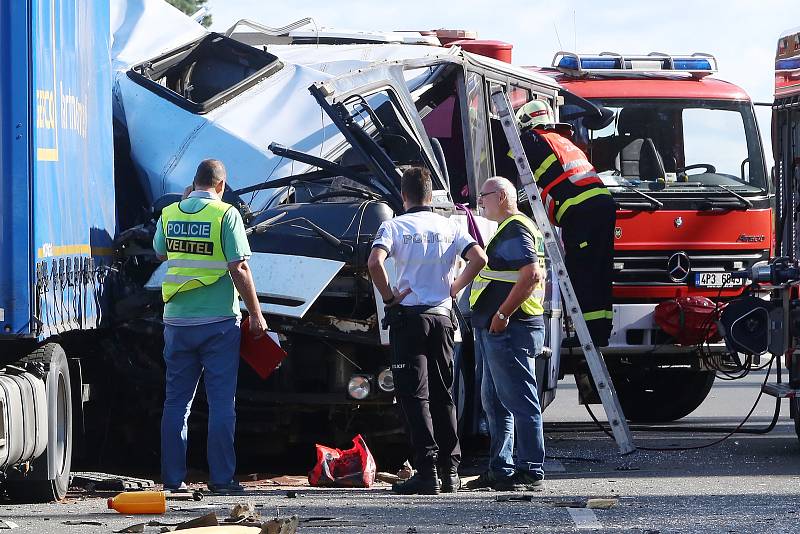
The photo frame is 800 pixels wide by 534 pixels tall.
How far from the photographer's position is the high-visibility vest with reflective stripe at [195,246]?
8.70 metres

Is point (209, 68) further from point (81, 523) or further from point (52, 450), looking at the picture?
point (81, 523)

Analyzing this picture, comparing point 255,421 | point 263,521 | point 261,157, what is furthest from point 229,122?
point 263,521

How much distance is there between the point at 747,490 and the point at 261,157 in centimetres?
347

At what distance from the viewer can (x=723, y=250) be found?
12.9 meters

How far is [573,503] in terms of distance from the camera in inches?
325

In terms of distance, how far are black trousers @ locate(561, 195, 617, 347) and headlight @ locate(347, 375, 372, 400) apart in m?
2.40

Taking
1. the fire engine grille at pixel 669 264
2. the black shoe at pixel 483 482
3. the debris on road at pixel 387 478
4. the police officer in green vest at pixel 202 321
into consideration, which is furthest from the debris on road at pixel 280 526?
the fire engine grille at pixel 669 264

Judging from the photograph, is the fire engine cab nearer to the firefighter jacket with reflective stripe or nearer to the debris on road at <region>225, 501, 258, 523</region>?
the firefighter jacket with reflective stripe

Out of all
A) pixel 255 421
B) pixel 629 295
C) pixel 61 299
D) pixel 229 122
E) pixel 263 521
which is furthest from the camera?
pixel 629 295

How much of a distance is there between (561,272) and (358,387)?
1.90 metres

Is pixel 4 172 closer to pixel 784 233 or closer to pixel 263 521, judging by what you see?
pixel 263 521

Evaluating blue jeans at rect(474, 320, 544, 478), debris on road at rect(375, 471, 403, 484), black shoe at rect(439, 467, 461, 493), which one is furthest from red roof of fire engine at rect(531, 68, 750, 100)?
black shoe at rect(439, 467, 461, 493)

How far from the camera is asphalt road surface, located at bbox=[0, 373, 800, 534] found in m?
7.39

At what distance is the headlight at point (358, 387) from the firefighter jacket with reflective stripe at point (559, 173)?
230cm
